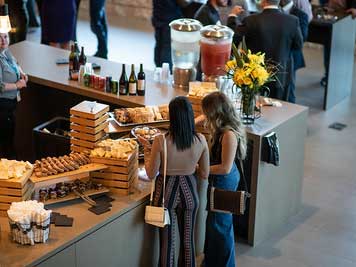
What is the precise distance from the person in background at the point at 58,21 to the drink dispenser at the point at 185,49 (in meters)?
2.58

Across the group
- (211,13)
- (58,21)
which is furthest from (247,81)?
(58,21)

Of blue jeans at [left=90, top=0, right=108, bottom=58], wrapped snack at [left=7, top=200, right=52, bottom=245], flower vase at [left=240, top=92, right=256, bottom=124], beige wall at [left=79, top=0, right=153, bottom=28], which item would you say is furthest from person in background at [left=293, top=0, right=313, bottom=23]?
beige wall at [left=79, top=0, right=153, bottom=28]

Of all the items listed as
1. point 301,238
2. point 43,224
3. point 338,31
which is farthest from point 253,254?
point 338,31

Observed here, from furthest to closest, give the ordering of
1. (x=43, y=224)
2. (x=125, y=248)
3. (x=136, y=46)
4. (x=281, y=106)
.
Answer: (x=136, y=46) → (x=281, y=106) → (x=125, y=248) → (x=43, y=224)

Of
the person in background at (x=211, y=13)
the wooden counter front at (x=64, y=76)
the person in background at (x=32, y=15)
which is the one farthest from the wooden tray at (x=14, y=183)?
the person in background at (x=32, y=15)

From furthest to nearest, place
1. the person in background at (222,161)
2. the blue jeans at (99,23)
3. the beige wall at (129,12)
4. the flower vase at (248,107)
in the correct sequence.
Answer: the beige wall at (129,12) → the blue jeans at (99,23) → the flower vase at (248,107) → the person in background at (222,161)

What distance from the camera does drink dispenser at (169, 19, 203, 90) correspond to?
21.1ft

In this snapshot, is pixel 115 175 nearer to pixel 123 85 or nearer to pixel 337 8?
pixel 123 85

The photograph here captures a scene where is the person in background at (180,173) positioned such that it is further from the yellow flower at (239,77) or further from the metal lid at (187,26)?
the metal lid at (187,26)

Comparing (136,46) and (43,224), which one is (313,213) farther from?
(136,46)

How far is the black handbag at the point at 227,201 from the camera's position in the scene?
16.1 feet

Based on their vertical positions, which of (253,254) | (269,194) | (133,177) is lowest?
(253,254)

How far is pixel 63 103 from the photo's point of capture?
23.1 feet

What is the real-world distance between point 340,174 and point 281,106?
51.2 inches
